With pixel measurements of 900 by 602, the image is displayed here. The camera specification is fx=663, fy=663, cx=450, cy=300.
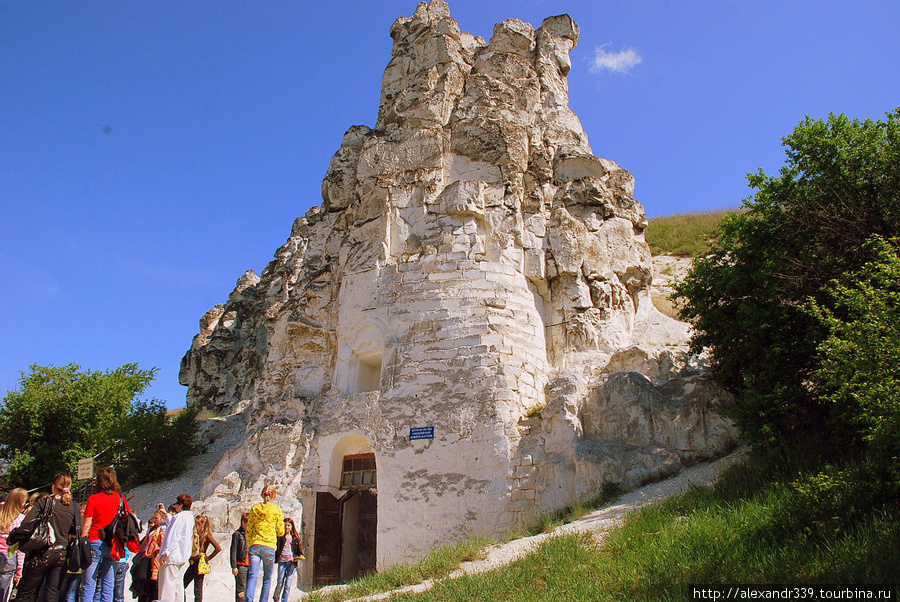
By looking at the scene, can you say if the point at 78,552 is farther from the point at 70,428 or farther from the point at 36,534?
the point at 70,428

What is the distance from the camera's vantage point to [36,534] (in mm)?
7582

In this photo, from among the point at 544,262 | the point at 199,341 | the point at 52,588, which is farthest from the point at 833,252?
the point at 199,341

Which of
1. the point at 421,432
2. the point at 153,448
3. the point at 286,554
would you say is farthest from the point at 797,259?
the point at 153,448

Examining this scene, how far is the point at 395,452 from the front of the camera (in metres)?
15.0

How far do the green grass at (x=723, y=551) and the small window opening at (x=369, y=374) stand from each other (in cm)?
771

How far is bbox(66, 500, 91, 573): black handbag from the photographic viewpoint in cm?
762

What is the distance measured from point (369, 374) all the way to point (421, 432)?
122 inches

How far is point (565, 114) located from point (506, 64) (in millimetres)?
2332

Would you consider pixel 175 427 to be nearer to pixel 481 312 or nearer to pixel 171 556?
pixel 481 312

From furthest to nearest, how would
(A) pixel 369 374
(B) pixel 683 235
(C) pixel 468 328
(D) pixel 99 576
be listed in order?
1. (B) pixel 683 235
2. (A) pixel 369 374
3. (C) pixel 468 328
4. (D) pixel 99 576

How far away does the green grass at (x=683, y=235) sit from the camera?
32.6 meters

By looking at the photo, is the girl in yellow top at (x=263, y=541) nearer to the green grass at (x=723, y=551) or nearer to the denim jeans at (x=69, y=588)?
the green grass at (x=723, y=551)

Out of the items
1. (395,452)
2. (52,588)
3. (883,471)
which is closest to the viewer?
(52,588)

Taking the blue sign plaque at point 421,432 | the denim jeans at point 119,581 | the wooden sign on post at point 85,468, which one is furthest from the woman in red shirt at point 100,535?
the wooden sign on post at point 85,468
